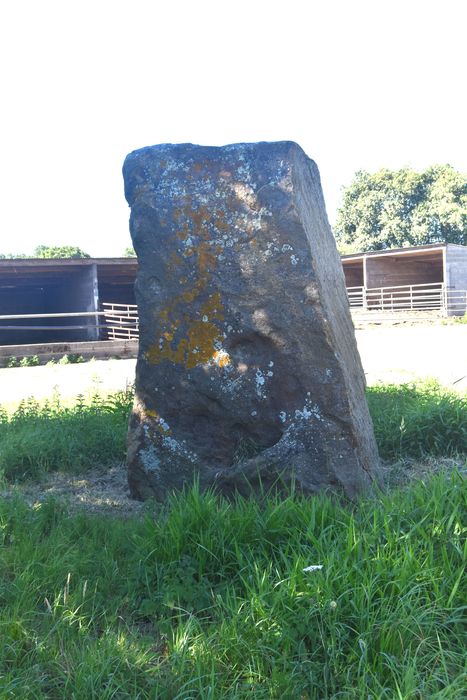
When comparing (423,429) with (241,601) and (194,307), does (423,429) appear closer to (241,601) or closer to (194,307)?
(194,307)

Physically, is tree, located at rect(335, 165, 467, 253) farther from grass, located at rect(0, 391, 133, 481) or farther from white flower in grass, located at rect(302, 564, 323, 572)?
white flower in grass, located at rect(302, 564, 323, 572)

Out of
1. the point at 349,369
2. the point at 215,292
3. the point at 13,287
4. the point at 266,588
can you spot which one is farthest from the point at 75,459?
the point at 13,287

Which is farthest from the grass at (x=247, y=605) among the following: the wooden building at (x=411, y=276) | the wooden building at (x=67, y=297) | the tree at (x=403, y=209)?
the tree at (x=403, y=209)

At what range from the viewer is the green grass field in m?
2.17

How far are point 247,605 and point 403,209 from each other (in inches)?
1584

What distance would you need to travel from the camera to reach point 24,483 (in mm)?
4566

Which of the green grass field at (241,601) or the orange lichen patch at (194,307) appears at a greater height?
the orange lichen patch at (194,307)

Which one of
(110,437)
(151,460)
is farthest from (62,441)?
(151,460)

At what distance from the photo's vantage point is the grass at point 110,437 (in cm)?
480

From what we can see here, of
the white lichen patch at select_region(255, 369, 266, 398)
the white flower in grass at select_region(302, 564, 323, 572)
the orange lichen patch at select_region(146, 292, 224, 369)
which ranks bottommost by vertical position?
the white flower in grass at select_region(302, 564, 323, 572)

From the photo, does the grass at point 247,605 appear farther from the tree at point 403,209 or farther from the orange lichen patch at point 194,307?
the tree at point 403,209

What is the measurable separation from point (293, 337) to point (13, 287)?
19.6 metres

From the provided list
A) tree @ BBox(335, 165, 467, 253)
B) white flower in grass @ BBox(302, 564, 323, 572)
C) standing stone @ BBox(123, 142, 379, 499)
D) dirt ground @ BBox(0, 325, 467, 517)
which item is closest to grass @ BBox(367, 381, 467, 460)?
dirt ground @ BBox(0, 325, 467, 517)

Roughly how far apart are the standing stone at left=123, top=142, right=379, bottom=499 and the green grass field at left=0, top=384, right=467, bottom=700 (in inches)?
18.6
